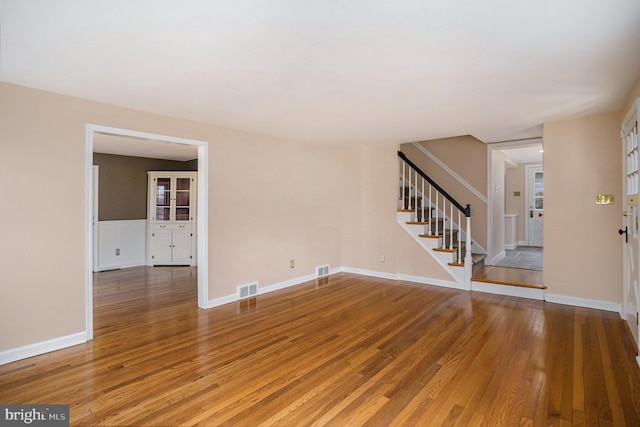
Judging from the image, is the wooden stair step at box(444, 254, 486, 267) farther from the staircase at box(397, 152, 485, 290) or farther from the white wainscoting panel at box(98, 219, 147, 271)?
the white wainscoting panel at box(98, 219, 147, 271)

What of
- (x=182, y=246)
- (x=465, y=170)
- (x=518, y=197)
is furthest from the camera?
(x=518, y=197)

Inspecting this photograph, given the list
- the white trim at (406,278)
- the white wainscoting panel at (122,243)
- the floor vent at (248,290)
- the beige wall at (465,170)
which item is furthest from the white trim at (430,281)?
the white wainscoting panel at (122,243)

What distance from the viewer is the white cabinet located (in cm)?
701

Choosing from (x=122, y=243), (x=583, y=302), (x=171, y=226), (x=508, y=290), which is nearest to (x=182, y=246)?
(x=171, y=226)

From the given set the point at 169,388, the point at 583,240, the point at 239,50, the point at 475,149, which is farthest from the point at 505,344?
the point at 475,149

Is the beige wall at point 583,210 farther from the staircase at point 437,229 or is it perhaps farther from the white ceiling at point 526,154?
the white ceiling at point 526,154

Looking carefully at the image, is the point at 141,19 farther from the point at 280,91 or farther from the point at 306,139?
the point at 306,139

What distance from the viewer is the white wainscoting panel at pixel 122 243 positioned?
6541 mm

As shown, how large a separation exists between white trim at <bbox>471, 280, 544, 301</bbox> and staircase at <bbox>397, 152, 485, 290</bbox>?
0.14 metres

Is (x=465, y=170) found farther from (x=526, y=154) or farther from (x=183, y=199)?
(x=183, y=199)

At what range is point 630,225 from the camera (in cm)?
331

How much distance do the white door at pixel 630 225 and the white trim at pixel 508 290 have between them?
0.90 meters

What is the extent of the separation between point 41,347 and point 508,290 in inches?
209

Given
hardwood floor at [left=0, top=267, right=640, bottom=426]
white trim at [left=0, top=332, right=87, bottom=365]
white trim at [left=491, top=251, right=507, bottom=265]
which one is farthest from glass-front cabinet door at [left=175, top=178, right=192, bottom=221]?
white trim at [left=491, top=251, right=507, bottom=265]
